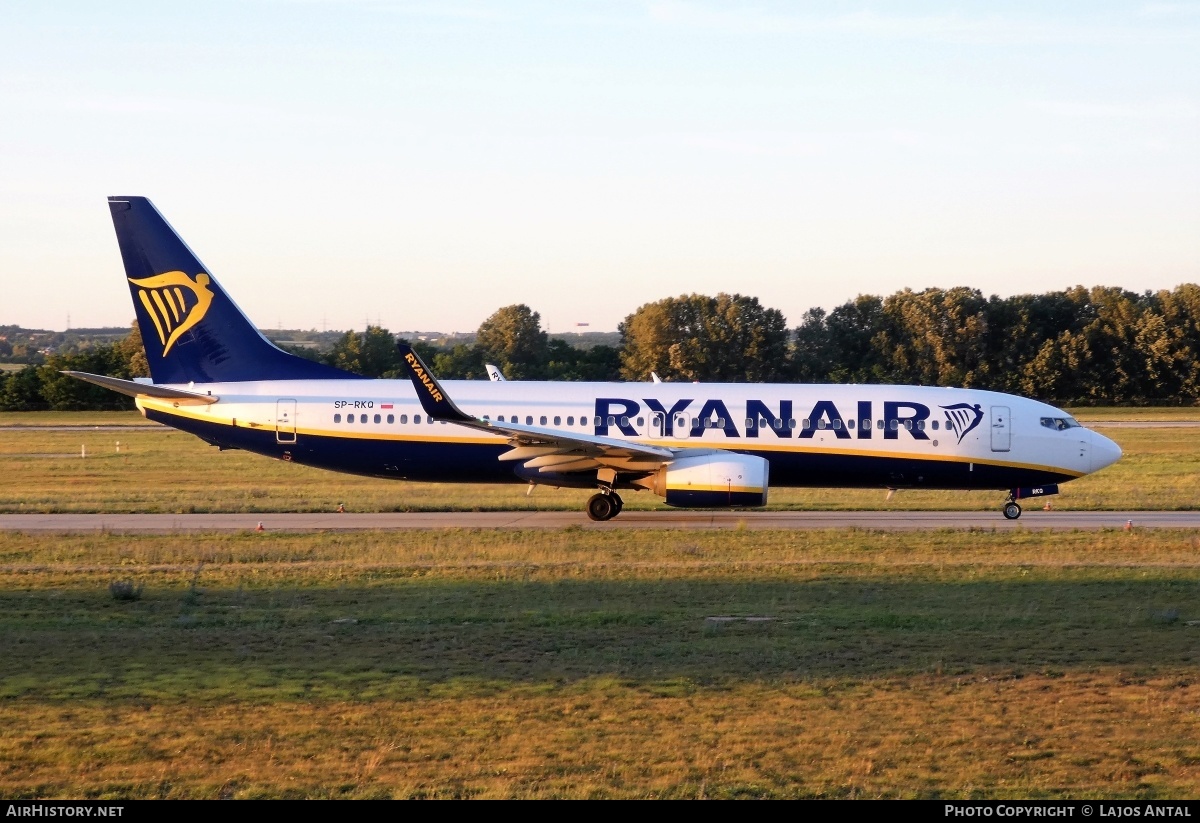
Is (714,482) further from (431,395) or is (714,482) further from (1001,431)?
(1001,431)

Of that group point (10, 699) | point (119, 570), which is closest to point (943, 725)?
point (10, 699)

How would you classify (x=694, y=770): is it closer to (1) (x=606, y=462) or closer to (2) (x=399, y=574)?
(2) (x=399, y=574)

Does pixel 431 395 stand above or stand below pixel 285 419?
above

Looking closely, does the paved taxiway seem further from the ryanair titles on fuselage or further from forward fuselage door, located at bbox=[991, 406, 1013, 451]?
the ryanair titles on fuselage

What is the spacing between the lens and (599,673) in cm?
1434

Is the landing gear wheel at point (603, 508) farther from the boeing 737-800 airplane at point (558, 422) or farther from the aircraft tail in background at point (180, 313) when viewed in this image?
the aircraft tail in background at point (180, 313)

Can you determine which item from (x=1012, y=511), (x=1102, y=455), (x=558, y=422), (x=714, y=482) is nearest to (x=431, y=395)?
(x=558, y=422)

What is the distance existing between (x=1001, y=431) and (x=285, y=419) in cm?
1796

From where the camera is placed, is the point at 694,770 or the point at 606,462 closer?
the point at 694,770

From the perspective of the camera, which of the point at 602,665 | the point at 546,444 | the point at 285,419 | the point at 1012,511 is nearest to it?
the point at 602,665

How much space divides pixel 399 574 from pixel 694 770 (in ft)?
39.8

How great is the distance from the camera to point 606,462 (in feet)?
100

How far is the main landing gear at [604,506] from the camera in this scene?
102ft

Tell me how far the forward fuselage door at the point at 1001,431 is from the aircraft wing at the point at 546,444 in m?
7.54
